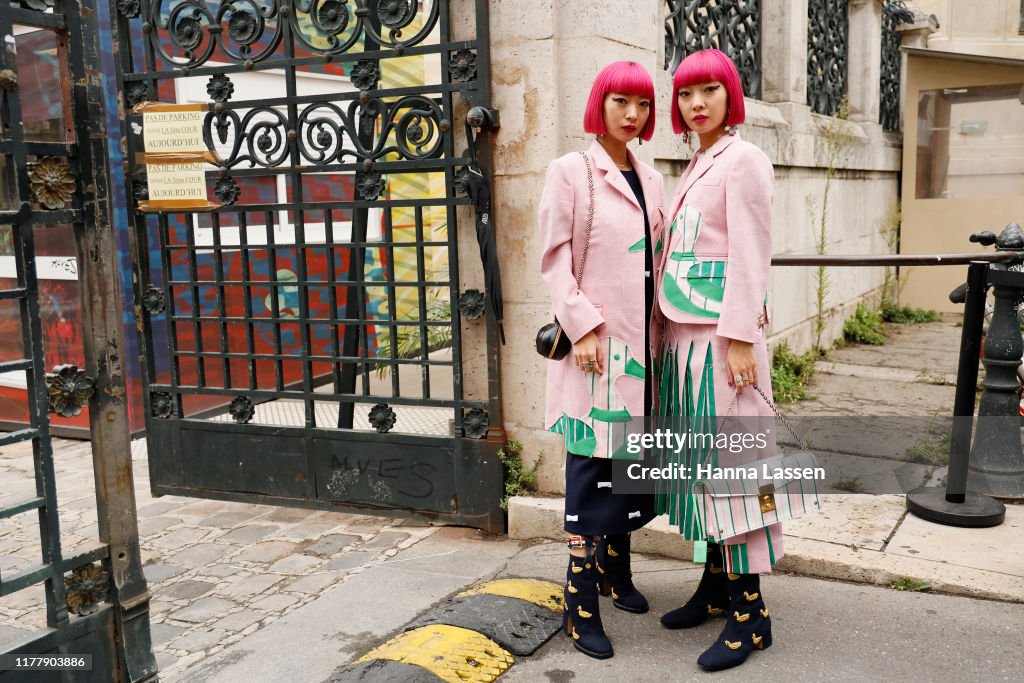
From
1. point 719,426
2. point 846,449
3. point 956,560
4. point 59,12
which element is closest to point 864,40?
point 846,449

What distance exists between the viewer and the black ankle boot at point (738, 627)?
333cm

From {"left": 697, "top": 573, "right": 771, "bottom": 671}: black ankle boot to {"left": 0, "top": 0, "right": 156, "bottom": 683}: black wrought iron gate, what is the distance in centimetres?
194

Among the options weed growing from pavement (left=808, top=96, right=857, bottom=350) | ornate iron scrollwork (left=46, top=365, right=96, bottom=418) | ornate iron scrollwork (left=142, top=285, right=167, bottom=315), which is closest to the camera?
ornate iron scrollwork (left=46, top=365, right=96, bottom=418)

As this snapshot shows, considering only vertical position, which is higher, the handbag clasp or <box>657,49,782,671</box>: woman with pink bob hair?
<box>657,49,782,671</box>: woman with pink bob hair

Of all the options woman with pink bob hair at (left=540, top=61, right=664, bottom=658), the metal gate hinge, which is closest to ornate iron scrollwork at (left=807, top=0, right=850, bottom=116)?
the metal gate hinge

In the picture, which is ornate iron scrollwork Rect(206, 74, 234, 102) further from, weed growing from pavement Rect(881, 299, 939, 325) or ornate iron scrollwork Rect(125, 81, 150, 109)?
weed growing from pavement Rect(881, 299, 939, 325)

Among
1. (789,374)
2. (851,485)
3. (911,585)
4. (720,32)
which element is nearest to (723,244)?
(911,585)

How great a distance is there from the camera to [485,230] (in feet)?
15.2

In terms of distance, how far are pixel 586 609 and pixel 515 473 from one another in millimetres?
1376

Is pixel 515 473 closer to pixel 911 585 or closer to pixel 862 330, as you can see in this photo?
pixel 911 585

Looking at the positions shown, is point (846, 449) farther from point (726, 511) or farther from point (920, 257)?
point (726, 511)

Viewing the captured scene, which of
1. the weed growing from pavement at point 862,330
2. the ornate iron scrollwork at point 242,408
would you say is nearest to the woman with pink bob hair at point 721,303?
the ornate iron scrollwork at point 242,408

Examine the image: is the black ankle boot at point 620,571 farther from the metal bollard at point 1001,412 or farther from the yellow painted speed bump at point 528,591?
the metal bollard at point 1001,412

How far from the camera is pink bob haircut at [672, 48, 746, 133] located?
3.21 meters
